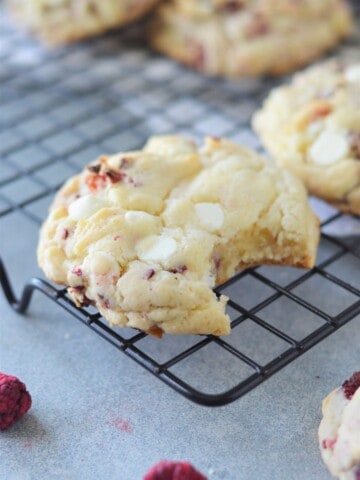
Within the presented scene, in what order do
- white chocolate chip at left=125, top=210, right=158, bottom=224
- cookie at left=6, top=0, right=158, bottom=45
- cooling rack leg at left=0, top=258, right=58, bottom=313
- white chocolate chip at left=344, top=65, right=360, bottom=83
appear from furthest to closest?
cookie at left=6, top=0, right=158, bottom=45
white chocolate chip at left=344, top=65, right=360, bottom=83
cooling rack leg at left=0, top=258, right=58, bottom=313
white chocolate chip at left=125, top=210, right=158, bottom=224

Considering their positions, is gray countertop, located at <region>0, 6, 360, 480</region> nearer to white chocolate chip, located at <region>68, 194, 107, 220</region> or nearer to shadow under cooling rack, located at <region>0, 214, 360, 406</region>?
shadow under cooling rack, located at <region>0, 214, 360, 406</region>

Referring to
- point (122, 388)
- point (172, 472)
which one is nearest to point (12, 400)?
point (122, 388)

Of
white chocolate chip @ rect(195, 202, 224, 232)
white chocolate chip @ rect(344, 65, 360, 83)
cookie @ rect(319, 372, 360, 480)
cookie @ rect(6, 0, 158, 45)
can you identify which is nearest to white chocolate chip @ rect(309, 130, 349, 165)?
white chocolate chip @ rect(344, 65, 360, 83)

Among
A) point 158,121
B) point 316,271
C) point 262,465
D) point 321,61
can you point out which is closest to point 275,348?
point 316,271

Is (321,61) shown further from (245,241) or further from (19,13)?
(245,241)

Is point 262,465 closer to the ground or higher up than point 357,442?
closer to the ground

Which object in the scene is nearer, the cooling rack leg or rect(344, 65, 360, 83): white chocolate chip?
the cooling rack leg

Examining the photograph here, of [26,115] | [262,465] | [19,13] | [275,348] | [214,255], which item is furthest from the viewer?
[19,13]

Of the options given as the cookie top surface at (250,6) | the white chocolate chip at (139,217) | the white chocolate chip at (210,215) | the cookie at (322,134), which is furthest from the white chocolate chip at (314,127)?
the cookie top surface at (250,6)
